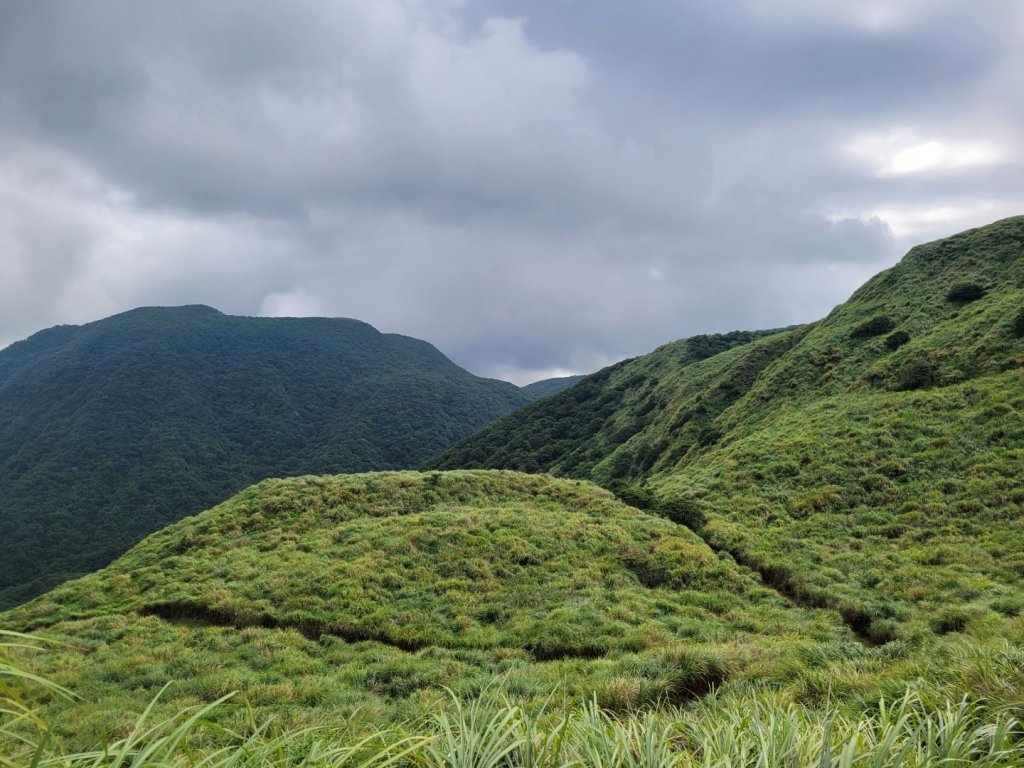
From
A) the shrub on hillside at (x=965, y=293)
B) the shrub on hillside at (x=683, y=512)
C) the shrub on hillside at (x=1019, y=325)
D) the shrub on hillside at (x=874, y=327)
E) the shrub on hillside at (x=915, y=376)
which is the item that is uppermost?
the shrub on hillside at (x=965, y=293)

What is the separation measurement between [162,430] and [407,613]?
525 ft

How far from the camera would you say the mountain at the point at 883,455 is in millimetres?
12609

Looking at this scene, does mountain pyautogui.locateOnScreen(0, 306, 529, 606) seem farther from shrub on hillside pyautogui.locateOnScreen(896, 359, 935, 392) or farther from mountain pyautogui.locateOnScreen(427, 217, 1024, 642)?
shrub on hillside pyautogui.locateOnScreen(896, 359, 935, 392)

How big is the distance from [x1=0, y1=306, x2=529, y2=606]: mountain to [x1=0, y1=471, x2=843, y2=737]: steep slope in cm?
7629

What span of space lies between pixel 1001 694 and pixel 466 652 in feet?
28.7

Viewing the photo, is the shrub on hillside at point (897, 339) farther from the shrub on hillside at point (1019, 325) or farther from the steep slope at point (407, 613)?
the steep slope at point (407, 613)

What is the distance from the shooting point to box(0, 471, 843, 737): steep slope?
8.24 m

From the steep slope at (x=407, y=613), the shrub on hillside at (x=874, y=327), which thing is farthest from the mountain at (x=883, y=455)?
the steep slope at (x=407, y=613)

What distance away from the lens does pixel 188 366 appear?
591 feet

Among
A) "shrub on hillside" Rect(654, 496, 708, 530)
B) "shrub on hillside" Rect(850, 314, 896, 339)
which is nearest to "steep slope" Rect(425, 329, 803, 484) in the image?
"shrub on hillside" Rect(850, 314, 896, 339)

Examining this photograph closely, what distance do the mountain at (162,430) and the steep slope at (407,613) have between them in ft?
250

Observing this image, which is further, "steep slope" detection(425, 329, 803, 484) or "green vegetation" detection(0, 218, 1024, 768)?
"steep slope" detection(425, 329, 803, 484)

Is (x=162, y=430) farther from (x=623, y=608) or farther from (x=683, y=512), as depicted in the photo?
(x=623, y=608)

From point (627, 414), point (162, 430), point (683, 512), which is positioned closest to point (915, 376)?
point (683, 512)
